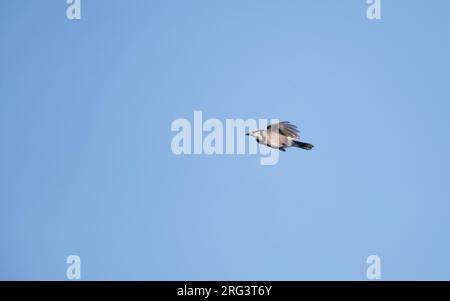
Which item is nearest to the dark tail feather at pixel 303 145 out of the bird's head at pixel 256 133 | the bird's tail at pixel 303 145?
the bird's tail at pixel 303 145

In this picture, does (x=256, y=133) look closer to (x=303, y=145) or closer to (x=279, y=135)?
(x=279, y=135)

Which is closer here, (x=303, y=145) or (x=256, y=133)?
(x=256, y=133)

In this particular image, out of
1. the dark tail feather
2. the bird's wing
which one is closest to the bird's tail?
the dark tail feather

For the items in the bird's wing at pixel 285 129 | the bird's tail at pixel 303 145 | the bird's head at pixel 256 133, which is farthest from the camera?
the bird's tail at pixel 303 145

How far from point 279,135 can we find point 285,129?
345 mm

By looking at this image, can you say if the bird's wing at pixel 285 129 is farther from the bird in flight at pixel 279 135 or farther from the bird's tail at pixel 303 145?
the bird's tail at pixel 303 145

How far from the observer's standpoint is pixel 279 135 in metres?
16.8

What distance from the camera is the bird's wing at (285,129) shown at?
16344mm

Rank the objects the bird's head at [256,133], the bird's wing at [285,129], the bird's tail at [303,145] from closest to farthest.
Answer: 1. the bird's wing at [285,129]
2. the bird's head at [256,133]
3. the bird's tail at [303,145]

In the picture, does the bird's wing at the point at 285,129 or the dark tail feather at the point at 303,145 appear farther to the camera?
the dark tail feather at the point at 303,145

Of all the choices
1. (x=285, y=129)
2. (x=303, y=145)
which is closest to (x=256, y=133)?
(x=285, y=129)

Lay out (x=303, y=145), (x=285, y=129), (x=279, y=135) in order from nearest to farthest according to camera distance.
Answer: (x=285, y=129), (x=279, y=135), (x=303, y=145)
